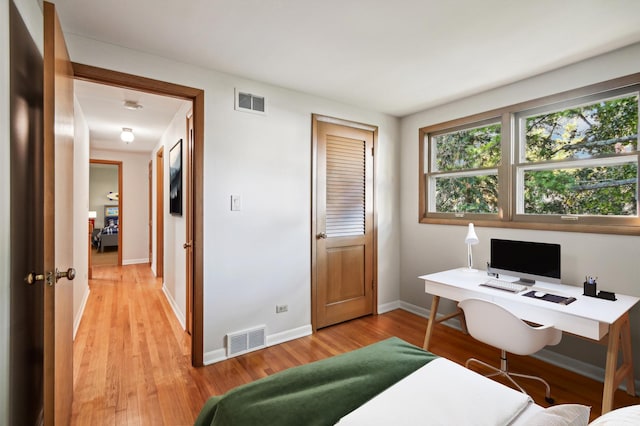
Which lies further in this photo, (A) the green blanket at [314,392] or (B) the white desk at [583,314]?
(B) the white desk at [583,314]

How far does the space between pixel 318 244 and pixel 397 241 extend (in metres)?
1.26

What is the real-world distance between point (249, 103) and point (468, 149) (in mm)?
2355

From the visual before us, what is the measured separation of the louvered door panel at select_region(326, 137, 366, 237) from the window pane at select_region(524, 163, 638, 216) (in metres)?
1.64

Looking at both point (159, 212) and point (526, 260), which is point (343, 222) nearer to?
point (526, 260)

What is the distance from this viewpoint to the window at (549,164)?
233 centimetres

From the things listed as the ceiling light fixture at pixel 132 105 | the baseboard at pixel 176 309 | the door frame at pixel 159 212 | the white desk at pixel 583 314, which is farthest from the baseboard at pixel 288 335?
the door frame at pixel 159 212

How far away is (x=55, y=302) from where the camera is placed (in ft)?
4.85

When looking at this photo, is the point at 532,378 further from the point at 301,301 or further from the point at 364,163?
the point at 364,163

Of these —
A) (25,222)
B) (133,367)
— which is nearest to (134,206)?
(133,367)

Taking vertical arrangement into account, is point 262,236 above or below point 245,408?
above

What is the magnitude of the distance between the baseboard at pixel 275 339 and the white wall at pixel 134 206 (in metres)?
5.10

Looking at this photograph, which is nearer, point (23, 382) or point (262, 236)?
point (23, 382)

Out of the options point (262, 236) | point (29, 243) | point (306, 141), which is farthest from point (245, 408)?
point (306, 141)

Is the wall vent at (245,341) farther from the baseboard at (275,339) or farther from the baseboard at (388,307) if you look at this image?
the baseboard at (388,307)
